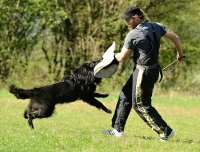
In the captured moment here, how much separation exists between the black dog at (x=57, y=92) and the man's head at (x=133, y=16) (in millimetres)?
1515

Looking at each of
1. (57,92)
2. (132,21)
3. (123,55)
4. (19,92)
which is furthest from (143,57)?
(19,92)

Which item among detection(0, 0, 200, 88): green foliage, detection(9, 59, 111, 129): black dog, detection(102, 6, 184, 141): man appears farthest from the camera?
detection(0, 0, 200, 88): green foliage

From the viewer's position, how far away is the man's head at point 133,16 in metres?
4.97

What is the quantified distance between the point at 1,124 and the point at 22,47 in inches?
442

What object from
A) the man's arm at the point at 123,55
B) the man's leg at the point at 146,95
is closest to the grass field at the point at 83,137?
the man's leg at the point at 146,95

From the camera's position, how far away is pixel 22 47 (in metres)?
17.3

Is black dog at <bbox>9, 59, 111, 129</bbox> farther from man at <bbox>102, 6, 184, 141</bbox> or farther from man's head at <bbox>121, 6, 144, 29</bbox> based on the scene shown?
man's head at <bbox>121, 6, 144, 29</bbox>

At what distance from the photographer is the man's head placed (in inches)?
196

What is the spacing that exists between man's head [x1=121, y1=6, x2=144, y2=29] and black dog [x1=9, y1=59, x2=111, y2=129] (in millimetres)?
1515

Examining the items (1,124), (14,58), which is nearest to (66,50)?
(14,58)

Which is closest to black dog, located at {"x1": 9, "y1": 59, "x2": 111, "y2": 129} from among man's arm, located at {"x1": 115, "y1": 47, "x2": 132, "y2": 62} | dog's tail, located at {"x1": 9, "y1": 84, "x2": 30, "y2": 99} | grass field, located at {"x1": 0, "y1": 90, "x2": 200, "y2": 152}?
dog's tail, located at {"x1": 9, "y1": 84, "x2": 30, "y2": 99}

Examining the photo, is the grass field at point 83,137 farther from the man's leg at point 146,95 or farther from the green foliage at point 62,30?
the green foliage at point 62,30

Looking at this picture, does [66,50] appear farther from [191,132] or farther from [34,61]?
[191,132]

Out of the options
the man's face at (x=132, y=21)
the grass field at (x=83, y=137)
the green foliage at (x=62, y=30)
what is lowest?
the green foliage at (x=62, y=30)
